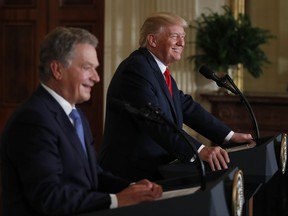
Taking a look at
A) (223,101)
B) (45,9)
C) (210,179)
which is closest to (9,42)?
(45,9)

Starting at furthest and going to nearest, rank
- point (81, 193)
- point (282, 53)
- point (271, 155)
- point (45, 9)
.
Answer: point (45, 9) < point (282, 53) < point (271, 155) < point (81, 193)

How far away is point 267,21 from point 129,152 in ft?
13.1

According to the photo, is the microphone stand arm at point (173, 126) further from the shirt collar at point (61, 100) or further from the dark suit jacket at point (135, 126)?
the dark suit jacket at point (135, 126)

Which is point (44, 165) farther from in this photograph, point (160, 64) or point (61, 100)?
point (160, 64)

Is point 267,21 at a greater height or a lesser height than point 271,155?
greater

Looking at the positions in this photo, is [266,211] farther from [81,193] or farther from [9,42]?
[9,42]

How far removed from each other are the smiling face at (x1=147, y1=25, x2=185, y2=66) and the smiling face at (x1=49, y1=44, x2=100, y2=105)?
134cm

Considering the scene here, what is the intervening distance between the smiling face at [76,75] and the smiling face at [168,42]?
134cm

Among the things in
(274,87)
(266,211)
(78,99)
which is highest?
(78,99)

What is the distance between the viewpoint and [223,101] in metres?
6.55

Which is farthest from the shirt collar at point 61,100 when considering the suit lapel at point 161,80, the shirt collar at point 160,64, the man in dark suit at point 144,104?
the shirt collar at point 160,64

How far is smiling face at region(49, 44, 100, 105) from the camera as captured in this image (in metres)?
2.37

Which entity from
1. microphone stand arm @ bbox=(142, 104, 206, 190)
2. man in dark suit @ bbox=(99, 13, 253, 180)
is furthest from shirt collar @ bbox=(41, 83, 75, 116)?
man in dark suit @ bbox=(99, 13, 253, 180)

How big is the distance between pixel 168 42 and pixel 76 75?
4.61 feet
